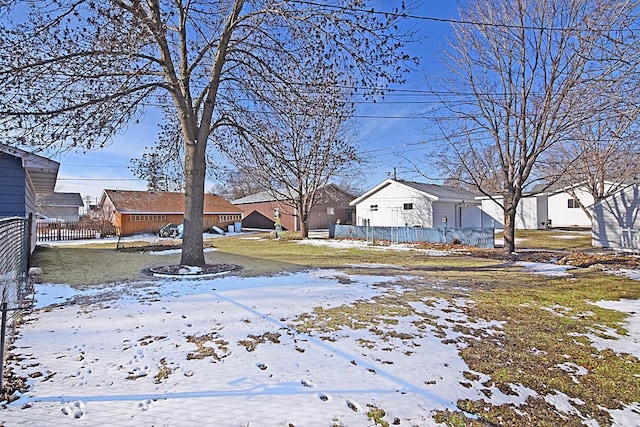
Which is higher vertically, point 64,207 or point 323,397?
point 64,207

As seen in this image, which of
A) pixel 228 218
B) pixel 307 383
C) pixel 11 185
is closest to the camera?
pixel 307 383

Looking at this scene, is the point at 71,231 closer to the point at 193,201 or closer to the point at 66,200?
the point at 193,201

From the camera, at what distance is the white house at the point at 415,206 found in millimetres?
23219

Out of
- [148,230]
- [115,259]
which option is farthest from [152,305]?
[148,230]

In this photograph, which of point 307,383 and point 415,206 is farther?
point 415,206

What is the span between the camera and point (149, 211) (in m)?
27.5

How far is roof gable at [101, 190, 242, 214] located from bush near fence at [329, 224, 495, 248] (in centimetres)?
1288

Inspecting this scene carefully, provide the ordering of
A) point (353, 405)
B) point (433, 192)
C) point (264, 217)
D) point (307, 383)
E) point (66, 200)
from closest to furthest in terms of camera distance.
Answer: point (353, 405), point (307, 383), point (433, 192), point (264, 217), point (66, 200)

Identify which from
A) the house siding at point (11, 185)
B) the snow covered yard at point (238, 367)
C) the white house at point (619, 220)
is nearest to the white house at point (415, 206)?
the white house at point (619, 220)

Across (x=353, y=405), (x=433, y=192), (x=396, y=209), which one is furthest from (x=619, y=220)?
(x=353, y=405)

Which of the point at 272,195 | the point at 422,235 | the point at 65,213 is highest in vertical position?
the point at 272,195

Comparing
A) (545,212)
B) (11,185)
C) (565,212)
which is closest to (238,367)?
(11,185)

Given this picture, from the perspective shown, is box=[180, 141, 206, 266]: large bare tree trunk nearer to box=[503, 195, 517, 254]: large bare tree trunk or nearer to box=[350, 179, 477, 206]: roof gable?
box=[503, 195, 517, 254]: large bare tree trunk

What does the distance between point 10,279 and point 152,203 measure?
2513 cm
